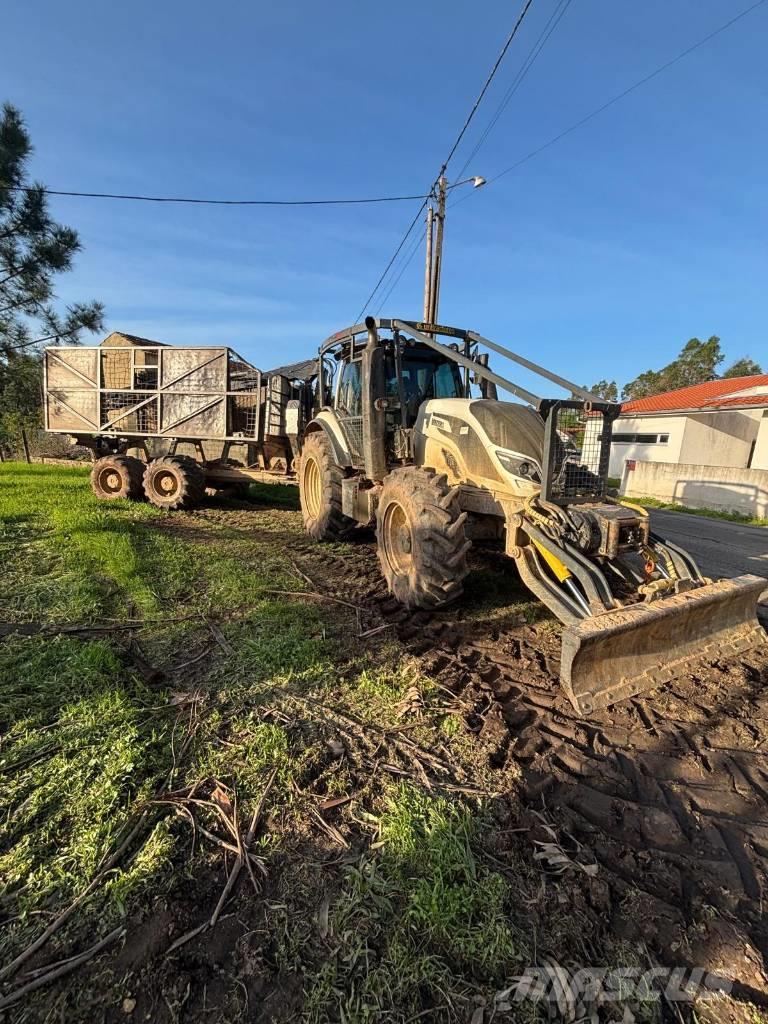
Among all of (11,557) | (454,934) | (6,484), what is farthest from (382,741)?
(6,484)

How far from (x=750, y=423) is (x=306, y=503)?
60.5ft

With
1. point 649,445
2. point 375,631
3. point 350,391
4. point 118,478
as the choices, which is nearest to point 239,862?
point 375,631

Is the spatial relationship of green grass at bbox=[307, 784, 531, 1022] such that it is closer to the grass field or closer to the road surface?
the grass field

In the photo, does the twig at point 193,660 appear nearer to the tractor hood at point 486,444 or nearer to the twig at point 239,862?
the twig at point 239,862

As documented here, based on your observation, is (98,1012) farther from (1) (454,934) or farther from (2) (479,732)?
(2) (479,732)

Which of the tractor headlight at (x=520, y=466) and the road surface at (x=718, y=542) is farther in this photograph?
the road surface at (x=718, y=542)

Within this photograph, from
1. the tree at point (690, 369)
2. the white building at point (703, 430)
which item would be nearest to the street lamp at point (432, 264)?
the white building at point (703, 430)

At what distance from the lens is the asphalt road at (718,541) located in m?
6.84

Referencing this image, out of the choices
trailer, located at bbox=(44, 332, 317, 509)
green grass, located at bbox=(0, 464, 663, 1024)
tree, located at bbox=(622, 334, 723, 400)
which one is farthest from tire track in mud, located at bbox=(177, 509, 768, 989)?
tree, located at bbox=(622, 334, 723, 400)

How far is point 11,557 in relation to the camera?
5.03m

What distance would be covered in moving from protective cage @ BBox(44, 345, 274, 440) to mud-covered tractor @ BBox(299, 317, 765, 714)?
4218 millimetres

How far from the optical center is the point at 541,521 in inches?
145

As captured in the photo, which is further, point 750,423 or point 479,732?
point 750,423

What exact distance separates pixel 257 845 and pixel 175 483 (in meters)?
7.76
